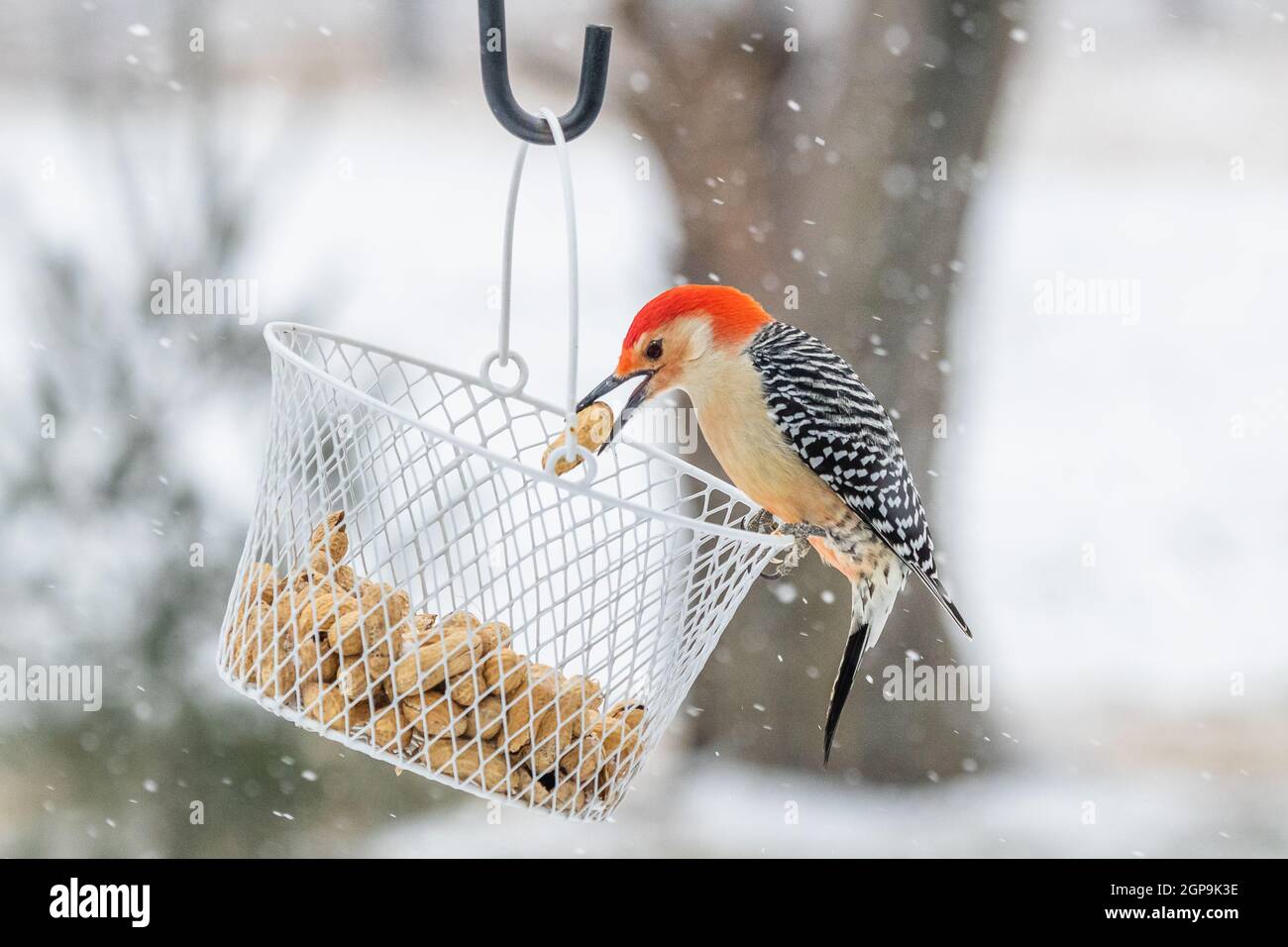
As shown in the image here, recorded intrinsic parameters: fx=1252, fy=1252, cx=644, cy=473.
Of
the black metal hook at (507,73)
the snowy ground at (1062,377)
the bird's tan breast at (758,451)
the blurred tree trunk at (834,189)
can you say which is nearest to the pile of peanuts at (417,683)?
the black metal hook at (507,73)

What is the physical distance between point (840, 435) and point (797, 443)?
0.08 m

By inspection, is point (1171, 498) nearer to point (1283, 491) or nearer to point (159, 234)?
point (1283, 491)

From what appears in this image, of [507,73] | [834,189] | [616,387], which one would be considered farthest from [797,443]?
[834,189]

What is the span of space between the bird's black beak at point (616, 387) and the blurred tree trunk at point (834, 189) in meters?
1.65

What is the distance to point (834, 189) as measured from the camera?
10.8 feet

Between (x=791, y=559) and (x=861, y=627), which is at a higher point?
(x=791, y=559)

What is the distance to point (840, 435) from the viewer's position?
6.16 feet

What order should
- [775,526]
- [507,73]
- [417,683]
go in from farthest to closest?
[775,526]
[417,683]
[507,73]

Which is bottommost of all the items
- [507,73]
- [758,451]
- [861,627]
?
[861,627]

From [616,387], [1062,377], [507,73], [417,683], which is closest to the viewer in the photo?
[507,73]

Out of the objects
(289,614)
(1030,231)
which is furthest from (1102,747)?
(289,614)

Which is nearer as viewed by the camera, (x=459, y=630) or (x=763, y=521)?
(x=459, y=630)

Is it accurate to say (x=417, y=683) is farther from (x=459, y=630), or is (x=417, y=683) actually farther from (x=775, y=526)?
(x=775, y=526)

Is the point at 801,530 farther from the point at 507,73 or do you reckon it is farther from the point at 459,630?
the point at 507,73
